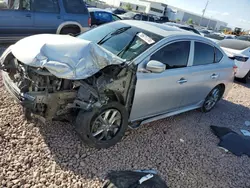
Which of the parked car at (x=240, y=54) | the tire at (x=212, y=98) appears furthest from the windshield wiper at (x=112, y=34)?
the parked car at (x=240, y=54)

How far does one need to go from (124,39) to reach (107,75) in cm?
84

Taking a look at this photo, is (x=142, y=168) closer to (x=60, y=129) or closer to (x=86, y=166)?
(x=86, y=166)

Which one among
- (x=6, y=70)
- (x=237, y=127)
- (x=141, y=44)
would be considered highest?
(x=141, y=44)

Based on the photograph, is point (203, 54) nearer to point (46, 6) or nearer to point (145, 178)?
point (145, 178)

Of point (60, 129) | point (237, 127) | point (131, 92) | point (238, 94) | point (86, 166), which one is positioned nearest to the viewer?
point (86, 166)

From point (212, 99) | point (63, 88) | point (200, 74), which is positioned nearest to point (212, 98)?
point (212, 99)

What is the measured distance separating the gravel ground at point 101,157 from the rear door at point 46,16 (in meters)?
3.69

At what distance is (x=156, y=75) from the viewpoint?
359 cm

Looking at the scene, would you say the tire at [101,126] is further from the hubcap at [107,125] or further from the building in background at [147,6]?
the building in background at [147,6]

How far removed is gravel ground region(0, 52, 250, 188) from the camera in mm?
2837

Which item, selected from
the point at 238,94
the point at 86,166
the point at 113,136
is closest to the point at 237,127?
the point at 238,94

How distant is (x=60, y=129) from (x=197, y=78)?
2.58 metres

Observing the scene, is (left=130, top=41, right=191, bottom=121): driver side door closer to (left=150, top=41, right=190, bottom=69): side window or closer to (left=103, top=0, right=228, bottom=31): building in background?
(left=150, top=41, right=190, bottom=69): side window

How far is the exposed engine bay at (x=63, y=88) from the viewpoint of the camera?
2.89 meters
